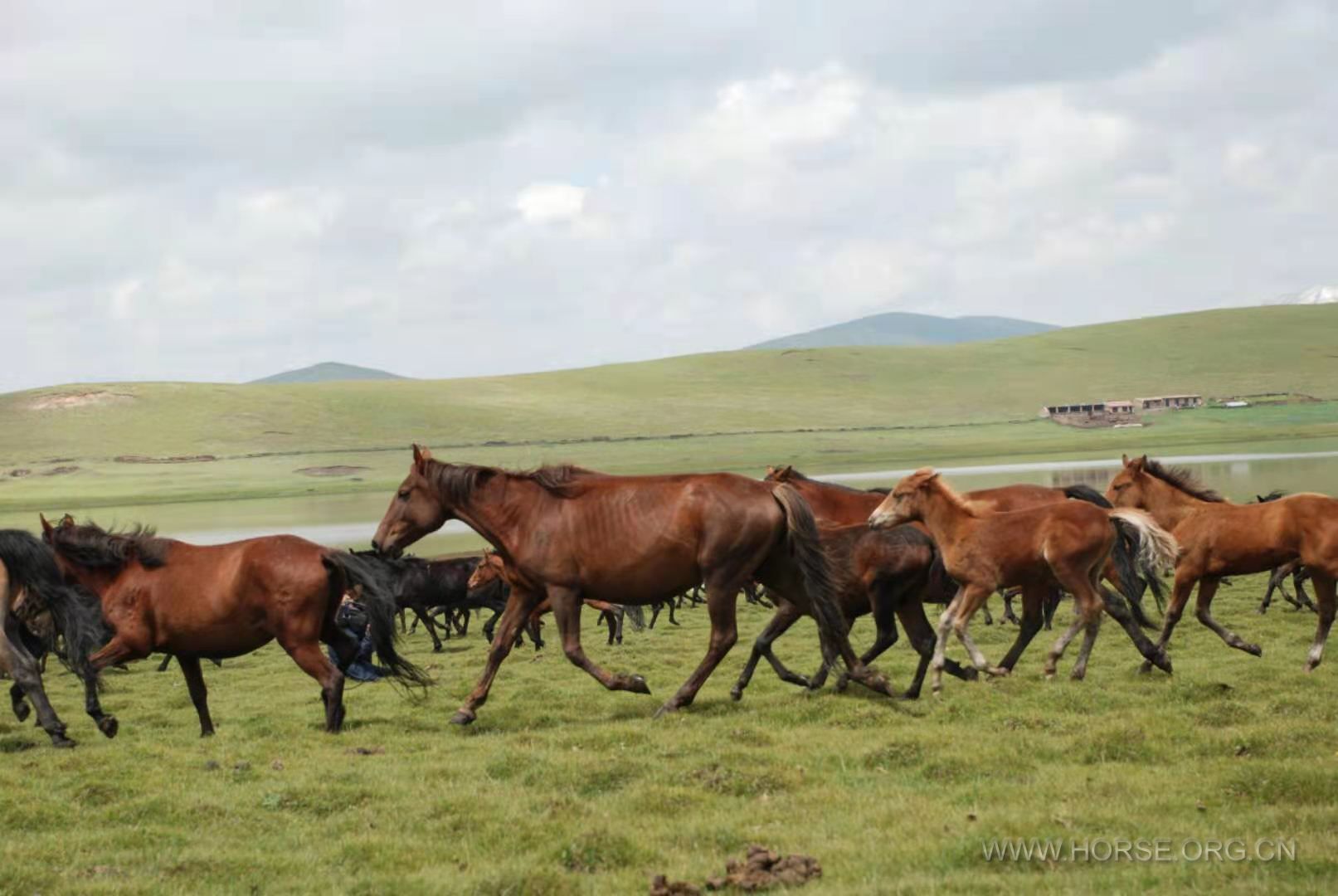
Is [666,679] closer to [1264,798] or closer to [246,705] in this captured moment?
[246,705]

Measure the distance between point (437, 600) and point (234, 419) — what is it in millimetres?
102823

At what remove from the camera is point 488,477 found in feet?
41.7

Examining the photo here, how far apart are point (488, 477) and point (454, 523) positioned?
3974 centimetres

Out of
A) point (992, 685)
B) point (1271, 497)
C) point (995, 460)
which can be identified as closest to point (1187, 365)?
point (995, 460)

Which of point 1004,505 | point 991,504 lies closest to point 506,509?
point 991,504

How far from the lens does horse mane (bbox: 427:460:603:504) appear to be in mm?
12578

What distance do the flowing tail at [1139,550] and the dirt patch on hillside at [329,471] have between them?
246 ft

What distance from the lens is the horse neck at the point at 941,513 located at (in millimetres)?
13344

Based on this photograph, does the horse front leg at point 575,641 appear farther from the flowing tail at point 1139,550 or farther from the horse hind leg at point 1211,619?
the horse hind leg at point 1211,619

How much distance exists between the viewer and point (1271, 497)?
19.4 meters

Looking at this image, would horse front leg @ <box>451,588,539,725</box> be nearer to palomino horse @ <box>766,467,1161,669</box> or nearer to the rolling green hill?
palomino horse @ <box>766,467,1161,669</box>

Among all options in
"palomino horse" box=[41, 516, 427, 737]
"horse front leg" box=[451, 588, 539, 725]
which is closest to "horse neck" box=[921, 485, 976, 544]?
"horse front leg" box=[451, 588, 539, 725]

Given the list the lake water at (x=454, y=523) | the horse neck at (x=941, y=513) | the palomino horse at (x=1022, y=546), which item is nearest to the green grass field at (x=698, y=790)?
the palomino horse at (x=1022, y=546)

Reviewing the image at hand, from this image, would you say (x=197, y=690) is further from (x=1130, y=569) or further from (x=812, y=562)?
(x=1130, y=569)
